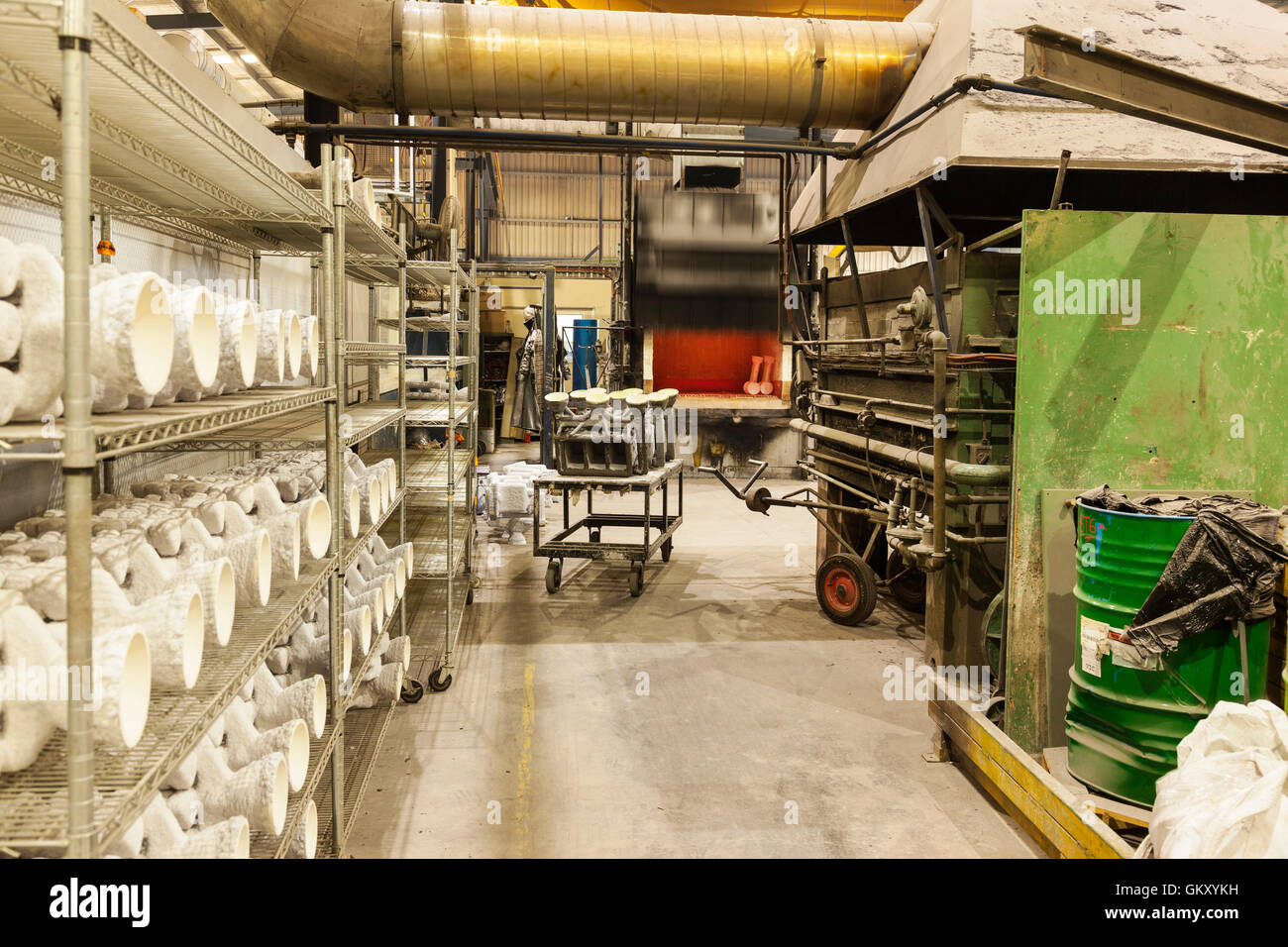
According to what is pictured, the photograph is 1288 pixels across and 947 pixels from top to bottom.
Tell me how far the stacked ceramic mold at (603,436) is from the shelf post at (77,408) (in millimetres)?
5164

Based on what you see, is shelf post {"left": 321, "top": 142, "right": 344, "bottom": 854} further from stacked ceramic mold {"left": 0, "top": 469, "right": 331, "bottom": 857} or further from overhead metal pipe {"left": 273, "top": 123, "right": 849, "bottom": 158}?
overhead metal pipe {"left": 273, "top": 123, "right": 849, "bottom": 158}

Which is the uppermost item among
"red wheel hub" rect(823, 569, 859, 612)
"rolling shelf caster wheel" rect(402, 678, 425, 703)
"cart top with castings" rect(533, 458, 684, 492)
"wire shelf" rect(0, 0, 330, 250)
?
"wire shelf" rect(0, 0, 330, 250)

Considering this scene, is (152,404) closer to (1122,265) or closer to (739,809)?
(739,809)

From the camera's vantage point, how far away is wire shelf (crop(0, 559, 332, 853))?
1357mm

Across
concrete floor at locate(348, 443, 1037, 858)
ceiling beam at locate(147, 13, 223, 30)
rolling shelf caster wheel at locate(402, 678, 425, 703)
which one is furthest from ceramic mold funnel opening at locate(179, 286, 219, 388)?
ceiling beam at locate(147, 13, 223, 30)

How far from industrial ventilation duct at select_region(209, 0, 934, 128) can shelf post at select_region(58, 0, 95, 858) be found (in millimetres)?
3903

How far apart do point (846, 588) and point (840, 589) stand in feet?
0.17

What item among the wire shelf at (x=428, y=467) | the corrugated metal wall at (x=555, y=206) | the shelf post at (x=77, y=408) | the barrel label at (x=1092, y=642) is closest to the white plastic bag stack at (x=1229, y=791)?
the barrel label at (x=1092, y=642)

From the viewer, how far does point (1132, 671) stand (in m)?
2.97

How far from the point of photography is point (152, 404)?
1.85 metres

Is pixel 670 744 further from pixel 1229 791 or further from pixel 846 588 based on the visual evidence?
pixel 1229 791

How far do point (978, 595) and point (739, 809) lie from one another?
1.58 metres

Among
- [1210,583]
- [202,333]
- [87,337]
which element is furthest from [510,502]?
[87,337]
